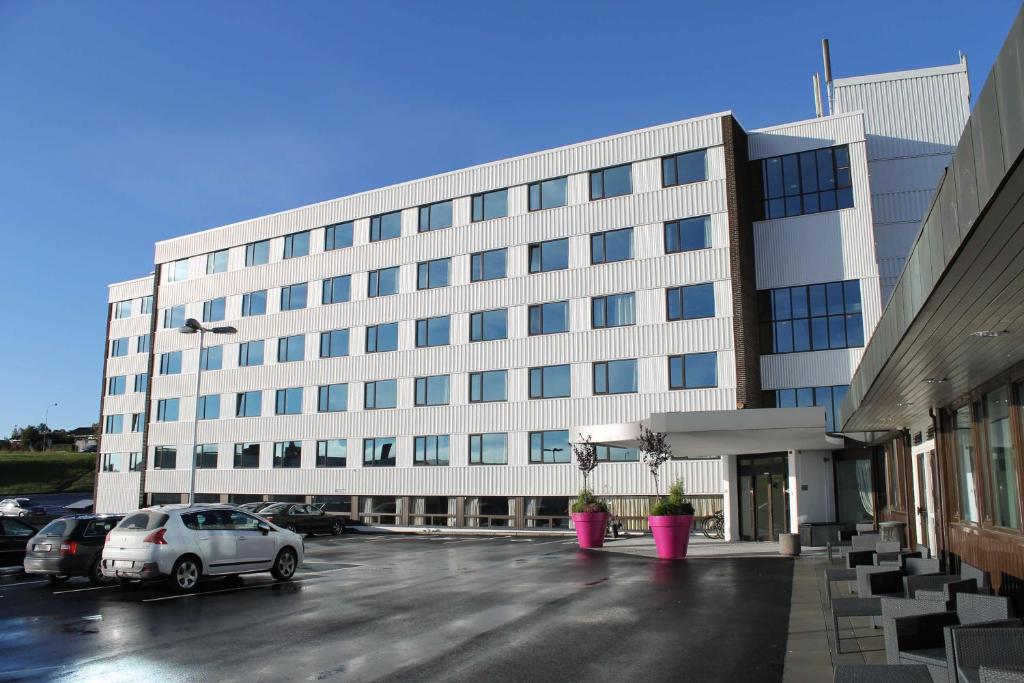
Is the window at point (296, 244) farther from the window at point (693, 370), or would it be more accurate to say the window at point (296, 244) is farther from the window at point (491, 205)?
the window at point (693, 370)

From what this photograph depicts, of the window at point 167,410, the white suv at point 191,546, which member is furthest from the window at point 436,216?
the white suv at point 191,546

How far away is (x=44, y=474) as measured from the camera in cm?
9975

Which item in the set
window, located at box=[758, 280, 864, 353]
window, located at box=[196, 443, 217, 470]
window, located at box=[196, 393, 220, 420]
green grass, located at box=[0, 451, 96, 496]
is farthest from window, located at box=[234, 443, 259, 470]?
green grass, located at box=[0, 451, 96, 496]

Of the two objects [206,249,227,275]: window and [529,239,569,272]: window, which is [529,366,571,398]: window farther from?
[206,249,227,275]: window

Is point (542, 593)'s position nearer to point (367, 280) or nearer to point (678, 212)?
point (678, 212)

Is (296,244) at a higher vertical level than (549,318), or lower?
higher

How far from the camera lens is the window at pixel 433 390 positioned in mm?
40375

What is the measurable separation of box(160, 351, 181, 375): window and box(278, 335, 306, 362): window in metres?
9.53

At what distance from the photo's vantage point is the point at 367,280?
4372cm

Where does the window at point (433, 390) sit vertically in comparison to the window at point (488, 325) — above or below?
below

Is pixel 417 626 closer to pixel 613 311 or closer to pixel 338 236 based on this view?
pixel 613 311

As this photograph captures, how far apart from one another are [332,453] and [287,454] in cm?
317

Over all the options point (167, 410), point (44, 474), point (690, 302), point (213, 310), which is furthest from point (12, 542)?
point (44, 474)

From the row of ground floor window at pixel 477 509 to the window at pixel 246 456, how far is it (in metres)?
2.25
